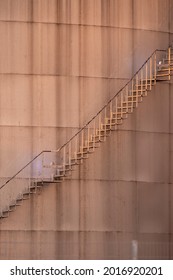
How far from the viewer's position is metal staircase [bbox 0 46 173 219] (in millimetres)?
44688

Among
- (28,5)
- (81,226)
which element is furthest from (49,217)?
(28,5)

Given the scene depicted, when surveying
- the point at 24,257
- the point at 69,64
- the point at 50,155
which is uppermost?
the point at 69,64

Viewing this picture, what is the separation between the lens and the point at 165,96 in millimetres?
46500

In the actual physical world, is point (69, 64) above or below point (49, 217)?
above

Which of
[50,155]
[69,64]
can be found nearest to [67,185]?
[50,155]

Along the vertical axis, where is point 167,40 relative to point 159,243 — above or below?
above

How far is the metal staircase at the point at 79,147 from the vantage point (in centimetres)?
4469

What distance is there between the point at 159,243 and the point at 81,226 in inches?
113

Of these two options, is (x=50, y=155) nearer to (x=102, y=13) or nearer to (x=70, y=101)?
(x=70, y=101)

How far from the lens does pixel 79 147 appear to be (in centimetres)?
4503

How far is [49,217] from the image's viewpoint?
4447 cm

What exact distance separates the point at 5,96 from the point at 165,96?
561 cm

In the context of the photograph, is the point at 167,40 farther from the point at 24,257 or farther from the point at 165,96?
the point at 24,257

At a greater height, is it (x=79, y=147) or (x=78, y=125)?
(x=78, y=125)
